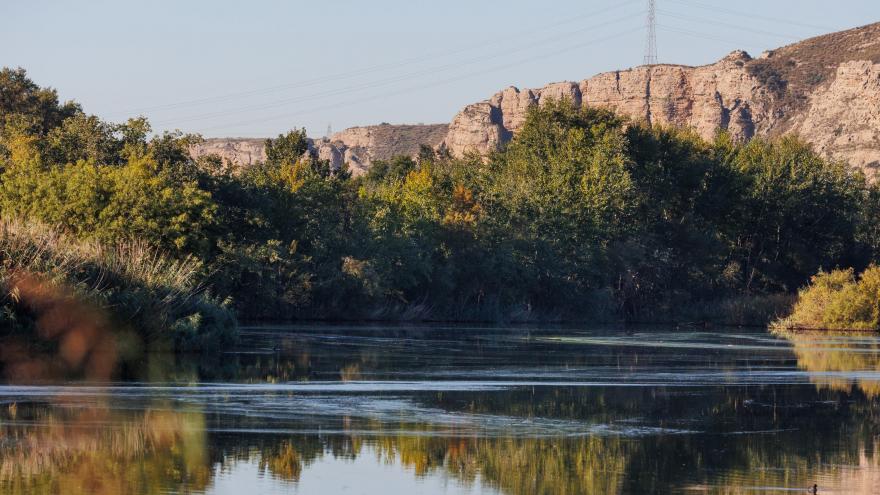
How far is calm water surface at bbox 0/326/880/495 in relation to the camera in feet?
58.2

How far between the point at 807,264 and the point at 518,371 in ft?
193

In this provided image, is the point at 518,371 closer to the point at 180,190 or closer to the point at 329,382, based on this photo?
the point at 329,382

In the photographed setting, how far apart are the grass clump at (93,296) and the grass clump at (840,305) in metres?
41.0

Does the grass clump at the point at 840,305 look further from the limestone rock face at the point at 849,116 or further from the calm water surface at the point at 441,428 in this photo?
the limestone rock face at the point at 849,116

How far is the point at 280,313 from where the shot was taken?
225 ft

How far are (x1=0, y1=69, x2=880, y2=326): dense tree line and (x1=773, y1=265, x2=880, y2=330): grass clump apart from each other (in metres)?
10.4

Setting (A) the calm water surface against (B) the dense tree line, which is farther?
(B) the dense tree line

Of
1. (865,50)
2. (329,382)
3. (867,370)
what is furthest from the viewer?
(865,50)

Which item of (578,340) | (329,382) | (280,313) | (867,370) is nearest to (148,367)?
(329,382)

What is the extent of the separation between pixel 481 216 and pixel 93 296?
165 feet

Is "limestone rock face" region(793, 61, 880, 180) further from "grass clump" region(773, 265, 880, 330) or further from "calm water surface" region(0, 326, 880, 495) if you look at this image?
"calm water surface" region(0, 326, 880, 495)

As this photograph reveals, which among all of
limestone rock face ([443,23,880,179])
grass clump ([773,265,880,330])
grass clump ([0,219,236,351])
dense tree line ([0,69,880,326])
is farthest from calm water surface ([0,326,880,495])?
limestone rock face ([443,23,880,179])

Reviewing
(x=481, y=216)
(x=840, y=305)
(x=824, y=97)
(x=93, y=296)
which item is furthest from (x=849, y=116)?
(x=93, y=296)

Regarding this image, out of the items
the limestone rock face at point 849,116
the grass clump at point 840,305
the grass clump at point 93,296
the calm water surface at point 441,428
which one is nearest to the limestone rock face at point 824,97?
the limestone rock face at point 849,116
